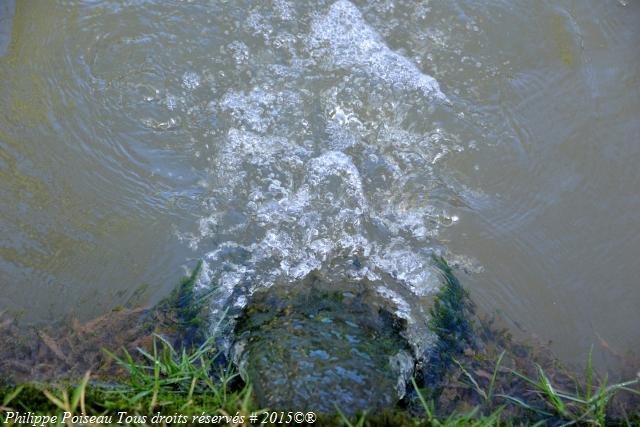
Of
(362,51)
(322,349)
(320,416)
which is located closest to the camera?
(320,416)

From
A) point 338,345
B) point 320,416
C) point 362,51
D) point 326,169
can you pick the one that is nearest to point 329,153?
point 326,169

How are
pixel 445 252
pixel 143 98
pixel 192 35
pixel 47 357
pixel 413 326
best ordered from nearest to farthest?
pixel 47 357
pixel 413 326
pixel 445 252
pixel 143 98
pixel 192 35

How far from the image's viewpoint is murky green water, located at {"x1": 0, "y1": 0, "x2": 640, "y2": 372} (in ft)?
14.7

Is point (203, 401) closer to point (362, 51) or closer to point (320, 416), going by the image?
point (320, 416)

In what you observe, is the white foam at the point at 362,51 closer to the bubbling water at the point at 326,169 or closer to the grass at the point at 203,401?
the bubbling water at the point at 326,169

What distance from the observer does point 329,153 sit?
4.99m

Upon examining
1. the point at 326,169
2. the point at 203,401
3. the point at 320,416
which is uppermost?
the point at 326,169

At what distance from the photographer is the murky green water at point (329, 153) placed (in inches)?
176

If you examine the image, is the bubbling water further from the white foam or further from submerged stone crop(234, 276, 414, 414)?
submerged stone crop(234, 276, 414, 414)

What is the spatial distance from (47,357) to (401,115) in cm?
317

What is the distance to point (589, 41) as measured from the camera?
5840mm

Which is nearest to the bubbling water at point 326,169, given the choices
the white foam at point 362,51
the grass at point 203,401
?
the white foam at point 362,51

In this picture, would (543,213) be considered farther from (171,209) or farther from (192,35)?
(192,35)

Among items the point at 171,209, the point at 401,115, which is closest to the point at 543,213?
the point at 401,115
